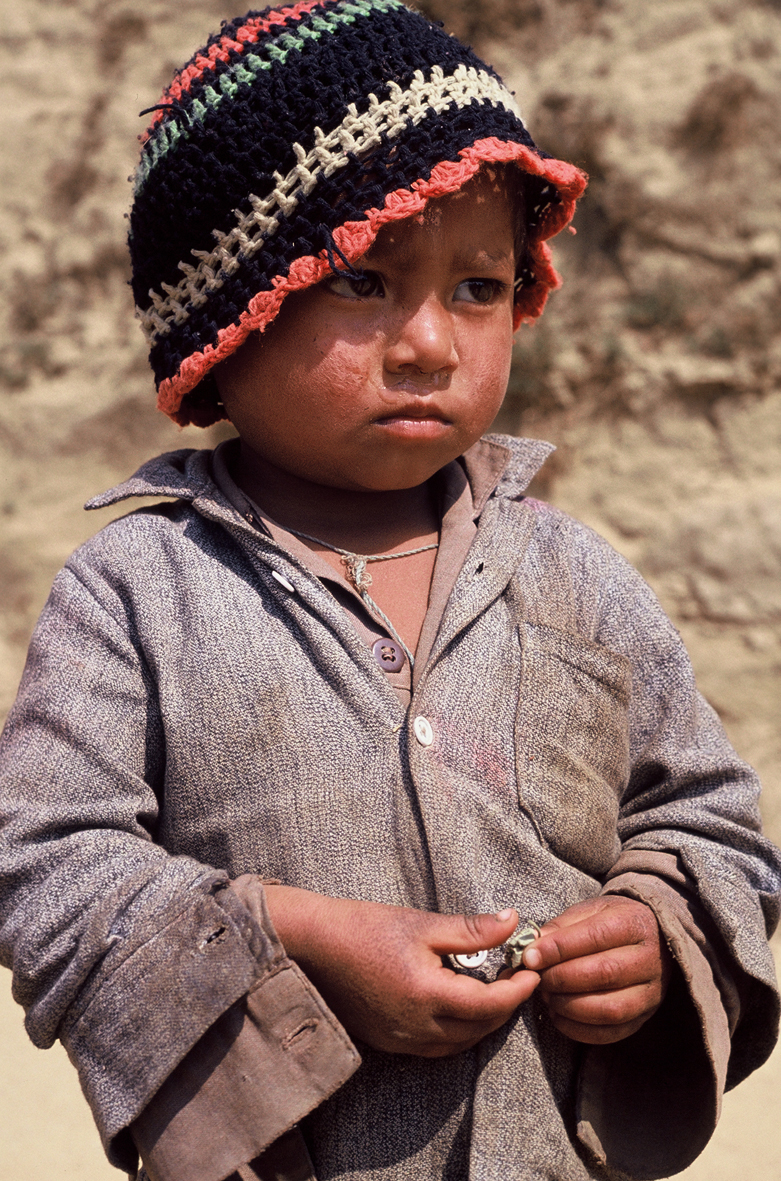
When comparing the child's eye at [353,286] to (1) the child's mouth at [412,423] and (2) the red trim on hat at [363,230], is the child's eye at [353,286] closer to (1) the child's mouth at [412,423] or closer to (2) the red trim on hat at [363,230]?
(2) the red trim on hat at [363,230]

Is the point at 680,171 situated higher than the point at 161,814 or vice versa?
the point at 680,171

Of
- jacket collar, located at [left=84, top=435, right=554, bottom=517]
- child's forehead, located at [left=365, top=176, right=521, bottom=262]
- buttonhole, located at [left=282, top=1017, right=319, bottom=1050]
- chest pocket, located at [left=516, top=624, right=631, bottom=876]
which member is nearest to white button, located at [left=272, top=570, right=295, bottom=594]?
jacket collar, located at [left=84, top=435, right=554, bottom=517]

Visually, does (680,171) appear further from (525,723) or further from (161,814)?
(161,814)

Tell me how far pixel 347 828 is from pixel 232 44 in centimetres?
114

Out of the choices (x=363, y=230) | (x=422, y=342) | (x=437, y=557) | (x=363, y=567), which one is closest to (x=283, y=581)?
(x=363, y=567)

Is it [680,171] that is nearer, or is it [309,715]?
[309,715]

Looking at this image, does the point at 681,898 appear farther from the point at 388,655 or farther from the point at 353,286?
the point at 353,286

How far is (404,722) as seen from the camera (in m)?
1.53

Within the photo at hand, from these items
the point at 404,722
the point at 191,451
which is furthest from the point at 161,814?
the point at 191,451

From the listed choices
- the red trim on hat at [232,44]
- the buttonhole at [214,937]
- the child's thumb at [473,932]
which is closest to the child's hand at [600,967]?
the child's thumb at [473,932]

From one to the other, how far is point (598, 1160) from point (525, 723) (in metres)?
0.61

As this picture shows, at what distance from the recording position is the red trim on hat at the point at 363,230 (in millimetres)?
1497

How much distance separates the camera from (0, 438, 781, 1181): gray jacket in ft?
4.47

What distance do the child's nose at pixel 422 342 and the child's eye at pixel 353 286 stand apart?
69 mm
